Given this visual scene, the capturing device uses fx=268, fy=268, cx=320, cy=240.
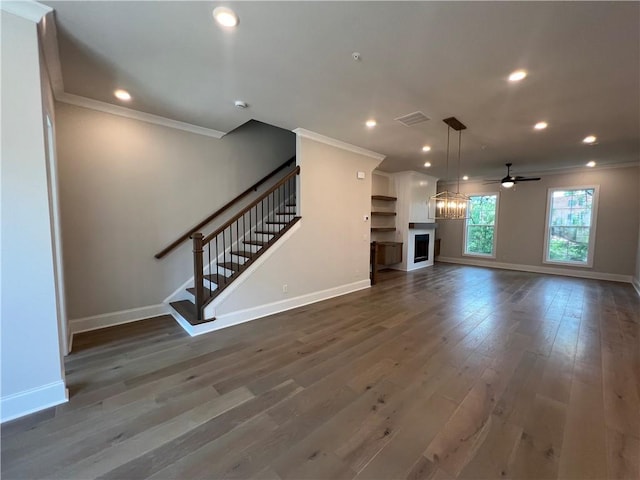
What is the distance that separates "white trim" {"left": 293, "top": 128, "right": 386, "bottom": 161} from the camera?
4195mm

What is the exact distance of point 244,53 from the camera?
2.29 metres

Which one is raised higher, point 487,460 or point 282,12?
point 282,12

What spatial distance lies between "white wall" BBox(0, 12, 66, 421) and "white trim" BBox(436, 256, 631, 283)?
952cm

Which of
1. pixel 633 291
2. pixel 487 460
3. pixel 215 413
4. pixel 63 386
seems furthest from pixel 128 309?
pixel 633 291

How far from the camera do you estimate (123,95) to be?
10.1 feet

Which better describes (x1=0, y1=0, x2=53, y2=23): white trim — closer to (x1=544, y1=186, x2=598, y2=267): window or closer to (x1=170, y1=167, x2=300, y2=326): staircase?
(x1=170, y1=167, x2=300, y2=326): staircase

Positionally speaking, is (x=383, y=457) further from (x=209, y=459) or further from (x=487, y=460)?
(x=209, y=459)

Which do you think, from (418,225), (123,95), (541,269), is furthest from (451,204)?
(541,269)

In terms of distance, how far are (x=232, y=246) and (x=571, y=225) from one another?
8.41 meters

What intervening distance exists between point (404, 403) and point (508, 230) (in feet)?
25.7

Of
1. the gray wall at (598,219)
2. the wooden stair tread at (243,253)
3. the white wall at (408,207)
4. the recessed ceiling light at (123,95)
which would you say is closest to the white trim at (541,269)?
the gray wall at (598,219)

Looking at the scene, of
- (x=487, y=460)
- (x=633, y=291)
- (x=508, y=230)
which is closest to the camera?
Result: (x=487, y=460)

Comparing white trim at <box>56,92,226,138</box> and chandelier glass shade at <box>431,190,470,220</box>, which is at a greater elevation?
white trim at <box>56,92,226,138</box>

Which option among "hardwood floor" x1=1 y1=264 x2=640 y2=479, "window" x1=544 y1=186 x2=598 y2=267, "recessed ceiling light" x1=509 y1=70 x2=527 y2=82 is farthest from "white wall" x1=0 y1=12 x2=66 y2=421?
"window" x1=544 y1=186 x2=598 y2=267
